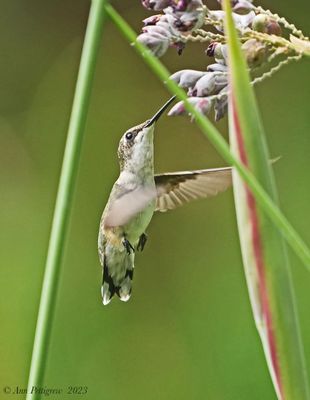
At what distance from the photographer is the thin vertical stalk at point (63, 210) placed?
0.42 m

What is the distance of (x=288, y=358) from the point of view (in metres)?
0.48

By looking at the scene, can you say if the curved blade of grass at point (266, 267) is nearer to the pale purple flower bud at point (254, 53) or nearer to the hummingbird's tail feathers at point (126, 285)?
the pale purple flower bud at point (254, 53)

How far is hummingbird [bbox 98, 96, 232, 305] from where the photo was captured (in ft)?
2.76

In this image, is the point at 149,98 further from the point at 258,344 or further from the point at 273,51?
the point at 273,51

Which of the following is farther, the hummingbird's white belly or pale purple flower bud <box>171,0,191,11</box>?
the hummingbird's white belly

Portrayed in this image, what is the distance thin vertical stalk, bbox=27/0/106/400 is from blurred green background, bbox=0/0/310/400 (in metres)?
1.64

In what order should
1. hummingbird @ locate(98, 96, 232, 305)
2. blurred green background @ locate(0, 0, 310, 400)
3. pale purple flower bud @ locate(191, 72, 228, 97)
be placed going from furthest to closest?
blurred green background @ locate(0, 0, 310, 400) < hummingbird @ locate(98, 96, 232, 305) < pale purple flower bud @ locate(191, 72, 228, 97)

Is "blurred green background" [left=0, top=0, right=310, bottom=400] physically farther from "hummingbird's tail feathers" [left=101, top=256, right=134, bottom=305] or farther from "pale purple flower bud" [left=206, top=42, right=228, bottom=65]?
"pale purple flower bud" [left=206, top=42, right=228, bottom=65]

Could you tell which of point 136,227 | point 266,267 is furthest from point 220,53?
point 136,227

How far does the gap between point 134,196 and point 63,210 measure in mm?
389

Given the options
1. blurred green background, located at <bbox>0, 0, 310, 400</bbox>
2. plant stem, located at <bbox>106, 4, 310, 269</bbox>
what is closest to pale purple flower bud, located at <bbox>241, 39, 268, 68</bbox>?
plant stem, located at <bbox>106, 4, 310, 269</bbox>

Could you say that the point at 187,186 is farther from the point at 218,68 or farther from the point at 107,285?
the point at 218,68

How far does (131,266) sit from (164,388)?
1.36 meters

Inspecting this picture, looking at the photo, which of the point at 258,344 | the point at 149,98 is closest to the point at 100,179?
the point at 149,98
